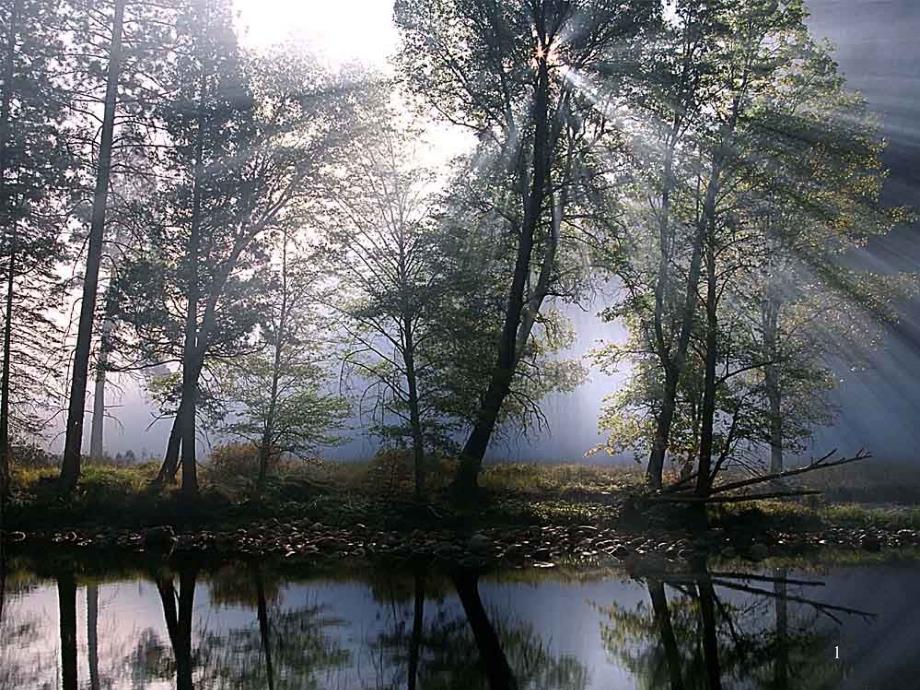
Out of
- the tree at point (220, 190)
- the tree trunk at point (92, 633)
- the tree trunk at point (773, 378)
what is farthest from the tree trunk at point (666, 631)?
the tree at point (220, 190)

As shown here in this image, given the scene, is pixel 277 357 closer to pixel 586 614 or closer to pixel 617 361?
pixel 617 361

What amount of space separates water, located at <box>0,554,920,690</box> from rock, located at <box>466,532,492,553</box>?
1.94m

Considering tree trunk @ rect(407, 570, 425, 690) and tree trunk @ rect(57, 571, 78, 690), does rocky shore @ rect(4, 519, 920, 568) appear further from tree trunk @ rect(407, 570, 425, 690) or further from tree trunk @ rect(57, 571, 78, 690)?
tree trunk @ rect(57, 571, 78, 690)

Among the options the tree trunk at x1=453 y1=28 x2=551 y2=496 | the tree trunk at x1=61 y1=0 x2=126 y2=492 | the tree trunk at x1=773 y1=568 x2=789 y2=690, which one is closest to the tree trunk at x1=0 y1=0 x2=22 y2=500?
the tree trunk at x1=61 y1=0 x2=126 y2=492

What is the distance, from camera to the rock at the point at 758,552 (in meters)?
13.8

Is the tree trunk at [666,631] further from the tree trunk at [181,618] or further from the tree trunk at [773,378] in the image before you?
the tree trunk at [773,378]

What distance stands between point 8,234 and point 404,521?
9837 mm

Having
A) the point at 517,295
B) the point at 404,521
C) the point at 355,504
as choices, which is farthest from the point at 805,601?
the point at 517,295

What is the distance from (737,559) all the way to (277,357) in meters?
9.80

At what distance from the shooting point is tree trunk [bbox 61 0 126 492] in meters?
17.3

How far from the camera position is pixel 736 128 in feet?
60.5

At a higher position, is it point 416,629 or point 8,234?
point 8,234

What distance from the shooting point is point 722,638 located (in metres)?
8.14

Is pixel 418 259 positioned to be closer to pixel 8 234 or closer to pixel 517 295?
pixel 517 295
